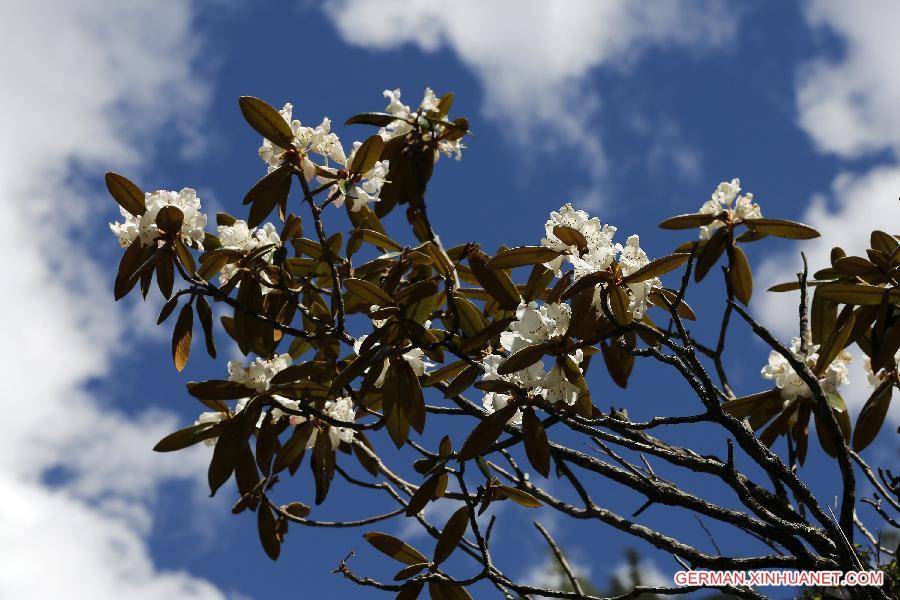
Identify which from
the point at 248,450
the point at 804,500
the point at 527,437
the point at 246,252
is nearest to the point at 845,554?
the point at 804,500

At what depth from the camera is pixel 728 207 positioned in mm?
1865

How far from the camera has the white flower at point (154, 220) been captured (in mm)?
1852

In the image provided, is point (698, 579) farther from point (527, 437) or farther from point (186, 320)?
point (186, 320)

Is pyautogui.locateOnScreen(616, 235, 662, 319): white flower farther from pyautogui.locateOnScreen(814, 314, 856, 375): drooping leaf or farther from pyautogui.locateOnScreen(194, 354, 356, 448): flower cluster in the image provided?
pyautogui.locateOnScreen(194, 354, 356, 448): flower cluster

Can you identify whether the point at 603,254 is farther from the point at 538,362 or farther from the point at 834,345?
the point at 834,345

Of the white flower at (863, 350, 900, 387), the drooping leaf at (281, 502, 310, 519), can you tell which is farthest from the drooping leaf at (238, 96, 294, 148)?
the white flower at (863, 350, 900, 387)

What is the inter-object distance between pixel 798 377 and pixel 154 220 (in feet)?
4.85

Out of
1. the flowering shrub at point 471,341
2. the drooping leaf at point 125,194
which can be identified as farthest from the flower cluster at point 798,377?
the drooping leaf at point 125,194

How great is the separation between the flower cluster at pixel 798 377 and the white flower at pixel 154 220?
1342 mm

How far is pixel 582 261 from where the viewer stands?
1.61m

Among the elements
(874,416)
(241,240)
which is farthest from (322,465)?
(874,416)

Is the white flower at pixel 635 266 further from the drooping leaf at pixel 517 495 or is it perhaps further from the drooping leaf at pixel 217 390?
the drooping leaf at pixel 217 390

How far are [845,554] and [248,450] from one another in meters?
1.27

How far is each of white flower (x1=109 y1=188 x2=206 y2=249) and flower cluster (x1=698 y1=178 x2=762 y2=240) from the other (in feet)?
3.60
